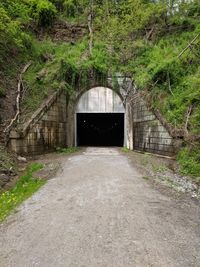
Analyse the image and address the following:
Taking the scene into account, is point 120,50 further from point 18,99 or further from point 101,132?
point 101,132

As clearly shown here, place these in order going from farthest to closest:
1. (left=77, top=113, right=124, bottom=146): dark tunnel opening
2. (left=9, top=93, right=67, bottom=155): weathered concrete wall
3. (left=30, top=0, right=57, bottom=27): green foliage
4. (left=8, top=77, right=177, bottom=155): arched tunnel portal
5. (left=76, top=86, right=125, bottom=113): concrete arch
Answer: (left=77, top=113, right=124, bottom=146): dark tunnel opening → (left=30, top=0, right=57, bottom=27): green foliage → (left=76, top=86, right=125, bottom=113): concrete arch → (left=8, top=77, right=177, bottom=155): arched tunnel portal → (left=9, top=93, right=67, bottom=155): weathered concrete wall

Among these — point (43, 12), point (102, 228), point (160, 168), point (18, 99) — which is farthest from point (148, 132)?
point (43, 12)

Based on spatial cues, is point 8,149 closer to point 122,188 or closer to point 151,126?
point 122,188

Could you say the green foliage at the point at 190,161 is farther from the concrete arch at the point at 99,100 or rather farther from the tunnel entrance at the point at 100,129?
the tunnel entrance at the point at 100,129

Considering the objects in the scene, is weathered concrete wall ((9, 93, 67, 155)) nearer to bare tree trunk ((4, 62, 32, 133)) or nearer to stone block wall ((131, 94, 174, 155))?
bare tree trunk ((4, 62, 32, 133))

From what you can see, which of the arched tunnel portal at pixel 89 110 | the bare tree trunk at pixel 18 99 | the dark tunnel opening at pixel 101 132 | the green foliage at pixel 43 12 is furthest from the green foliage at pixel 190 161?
the green foliage at pixel 43 12

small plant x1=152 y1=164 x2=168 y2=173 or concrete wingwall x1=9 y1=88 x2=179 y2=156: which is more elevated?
concrete wingwall x1=9 y1=88 x2=179 y2=156

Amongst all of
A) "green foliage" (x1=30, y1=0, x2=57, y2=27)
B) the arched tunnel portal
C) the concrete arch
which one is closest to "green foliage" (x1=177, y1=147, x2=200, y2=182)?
the arched tunnel portal

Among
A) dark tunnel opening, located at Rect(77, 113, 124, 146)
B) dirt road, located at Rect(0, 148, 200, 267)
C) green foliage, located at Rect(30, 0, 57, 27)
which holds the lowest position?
dirt road, located at Rect(0, 148, 200, 267)

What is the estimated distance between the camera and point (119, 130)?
18.8 meters

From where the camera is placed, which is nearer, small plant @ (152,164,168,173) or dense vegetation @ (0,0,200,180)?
small plant @ (152,164,168,173)

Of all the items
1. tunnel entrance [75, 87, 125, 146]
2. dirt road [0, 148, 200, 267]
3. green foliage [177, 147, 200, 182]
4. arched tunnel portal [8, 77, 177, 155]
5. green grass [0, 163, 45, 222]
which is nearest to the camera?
dirt road [0, 148, 200, 267]

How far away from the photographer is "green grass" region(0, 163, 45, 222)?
444cm

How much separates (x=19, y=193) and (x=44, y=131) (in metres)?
4.73
